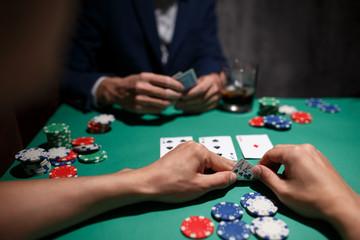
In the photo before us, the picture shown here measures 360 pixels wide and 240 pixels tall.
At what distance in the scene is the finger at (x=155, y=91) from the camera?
1493 mm

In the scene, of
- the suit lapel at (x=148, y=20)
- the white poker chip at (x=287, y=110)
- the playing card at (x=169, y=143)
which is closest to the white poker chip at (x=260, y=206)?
the playing card at (x=169, y=143)

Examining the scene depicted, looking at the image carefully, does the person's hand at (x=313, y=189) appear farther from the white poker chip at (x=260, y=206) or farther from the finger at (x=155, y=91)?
the finger at (x=155, y=91)

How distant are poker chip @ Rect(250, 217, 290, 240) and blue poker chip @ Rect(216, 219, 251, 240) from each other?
2 cm

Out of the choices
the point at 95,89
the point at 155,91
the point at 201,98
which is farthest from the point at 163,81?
the point at 95,89

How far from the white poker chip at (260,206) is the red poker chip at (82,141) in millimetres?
812

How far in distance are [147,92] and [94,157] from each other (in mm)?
529

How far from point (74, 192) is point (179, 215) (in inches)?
12.9

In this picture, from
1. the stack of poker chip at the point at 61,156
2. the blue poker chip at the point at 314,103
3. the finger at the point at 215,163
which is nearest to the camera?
the finger at the point at 215,163

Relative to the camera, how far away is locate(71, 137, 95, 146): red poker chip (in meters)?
1.26

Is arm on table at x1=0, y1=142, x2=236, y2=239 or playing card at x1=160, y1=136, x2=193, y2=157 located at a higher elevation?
arm on table at x1=0, y1=142, x2=236, y2=239

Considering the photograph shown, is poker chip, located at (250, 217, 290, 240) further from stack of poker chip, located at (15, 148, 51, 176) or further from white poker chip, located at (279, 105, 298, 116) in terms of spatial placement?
white poker chip, located at (279, 105, 298, 116)

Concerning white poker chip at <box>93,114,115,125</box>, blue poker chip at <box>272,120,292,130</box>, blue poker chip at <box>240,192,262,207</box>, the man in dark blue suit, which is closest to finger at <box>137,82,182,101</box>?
the man in dark blue suit

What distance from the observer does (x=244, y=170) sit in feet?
3.03

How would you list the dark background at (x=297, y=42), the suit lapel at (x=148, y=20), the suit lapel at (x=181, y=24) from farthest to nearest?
the dark background at (x=297, y=42) < the suit lapel at (x=181, y=24) < the suit lapel at (x=148, y=20)
